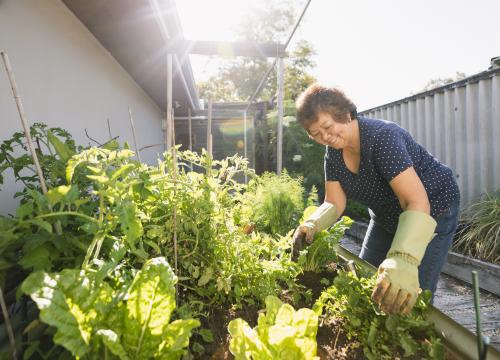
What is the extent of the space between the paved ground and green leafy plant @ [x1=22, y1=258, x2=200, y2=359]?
2.22 metres

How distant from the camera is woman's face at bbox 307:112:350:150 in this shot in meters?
1.58

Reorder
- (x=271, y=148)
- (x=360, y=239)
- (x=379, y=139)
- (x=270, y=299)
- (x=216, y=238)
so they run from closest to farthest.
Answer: (x=270, y=299)
(x=216, y=238)
(x=379, y=139)
(x=360, y=239)
(x=271, y=148)

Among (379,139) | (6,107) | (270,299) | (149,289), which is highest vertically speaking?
(6,107)

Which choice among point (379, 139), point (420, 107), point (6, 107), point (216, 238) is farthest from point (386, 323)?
point (420, 107)

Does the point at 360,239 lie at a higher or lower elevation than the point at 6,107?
lower

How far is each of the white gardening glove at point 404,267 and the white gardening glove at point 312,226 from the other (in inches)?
20.2

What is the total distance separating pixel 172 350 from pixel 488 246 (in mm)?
3942

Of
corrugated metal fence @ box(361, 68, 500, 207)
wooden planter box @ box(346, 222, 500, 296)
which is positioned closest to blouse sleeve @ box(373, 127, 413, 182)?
wooden planter box @ box(346, 222, 500, 296)

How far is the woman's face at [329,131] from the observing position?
5.18 feet

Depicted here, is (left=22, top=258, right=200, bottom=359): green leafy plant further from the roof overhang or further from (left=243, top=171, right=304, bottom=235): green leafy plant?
the roof overhang

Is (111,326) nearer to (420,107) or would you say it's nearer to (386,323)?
(386,323)

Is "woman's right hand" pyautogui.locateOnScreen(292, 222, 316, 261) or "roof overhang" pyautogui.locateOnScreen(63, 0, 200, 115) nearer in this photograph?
"woman's right hand" pyautogui.locateOnScreen(292, 222, 316, 261)

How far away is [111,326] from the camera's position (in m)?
0.73

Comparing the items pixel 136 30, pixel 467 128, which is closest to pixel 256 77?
pixel 467 128
